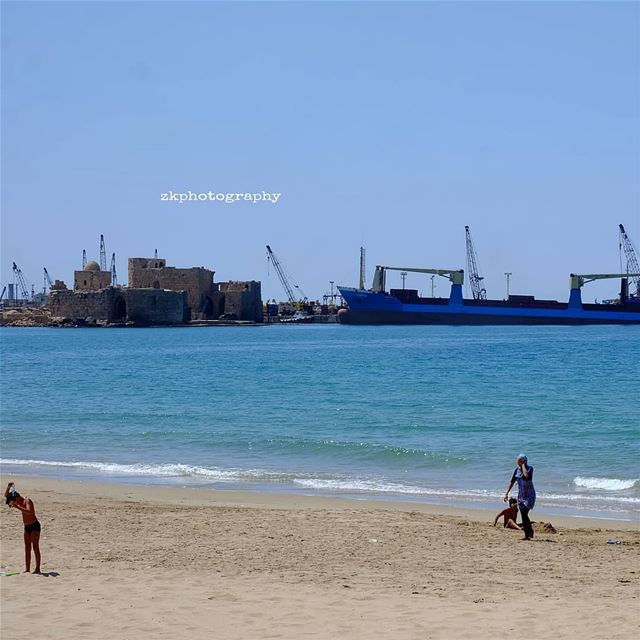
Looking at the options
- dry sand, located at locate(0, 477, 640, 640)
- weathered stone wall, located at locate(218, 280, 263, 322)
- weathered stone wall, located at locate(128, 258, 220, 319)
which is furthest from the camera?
weathered stone wall, located at locate(218, 280, 263, 322)

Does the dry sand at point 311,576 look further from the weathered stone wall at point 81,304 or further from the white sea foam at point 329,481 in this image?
the weathered stone wall at point 81,304

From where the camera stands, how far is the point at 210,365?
4528 centimetres

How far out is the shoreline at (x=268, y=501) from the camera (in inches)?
451

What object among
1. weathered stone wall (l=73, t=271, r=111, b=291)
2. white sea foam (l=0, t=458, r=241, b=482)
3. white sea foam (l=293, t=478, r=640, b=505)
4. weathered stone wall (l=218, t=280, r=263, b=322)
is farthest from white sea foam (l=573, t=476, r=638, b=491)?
weathered stone wall (l=73, t=271, r=111, b=291)

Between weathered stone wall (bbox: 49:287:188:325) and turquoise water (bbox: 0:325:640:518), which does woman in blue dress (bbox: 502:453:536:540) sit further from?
weathered stone wall (bbox: 49:287:188:325)

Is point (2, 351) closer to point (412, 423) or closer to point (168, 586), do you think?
point (412, 423)

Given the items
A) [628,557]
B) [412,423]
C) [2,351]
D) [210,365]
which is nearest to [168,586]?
[628,557]

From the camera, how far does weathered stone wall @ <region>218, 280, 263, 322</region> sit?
10362 centimetres

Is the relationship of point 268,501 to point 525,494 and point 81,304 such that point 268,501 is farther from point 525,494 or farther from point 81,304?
point 81,304

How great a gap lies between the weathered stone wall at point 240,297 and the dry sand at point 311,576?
91929 mm

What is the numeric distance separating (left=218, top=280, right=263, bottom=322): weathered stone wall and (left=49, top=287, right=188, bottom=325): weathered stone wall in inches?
265

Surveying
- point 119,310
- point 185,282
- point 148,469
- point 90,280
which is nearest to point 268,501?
point 148,469

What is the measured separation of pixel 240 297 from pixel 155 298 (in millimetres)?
11535

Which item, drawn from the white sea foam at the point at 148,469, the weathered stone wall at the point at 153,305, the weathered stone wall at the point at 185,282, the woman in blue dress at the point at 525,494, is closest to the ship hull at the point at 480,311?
the weathered stone wall at the point at 185,282
